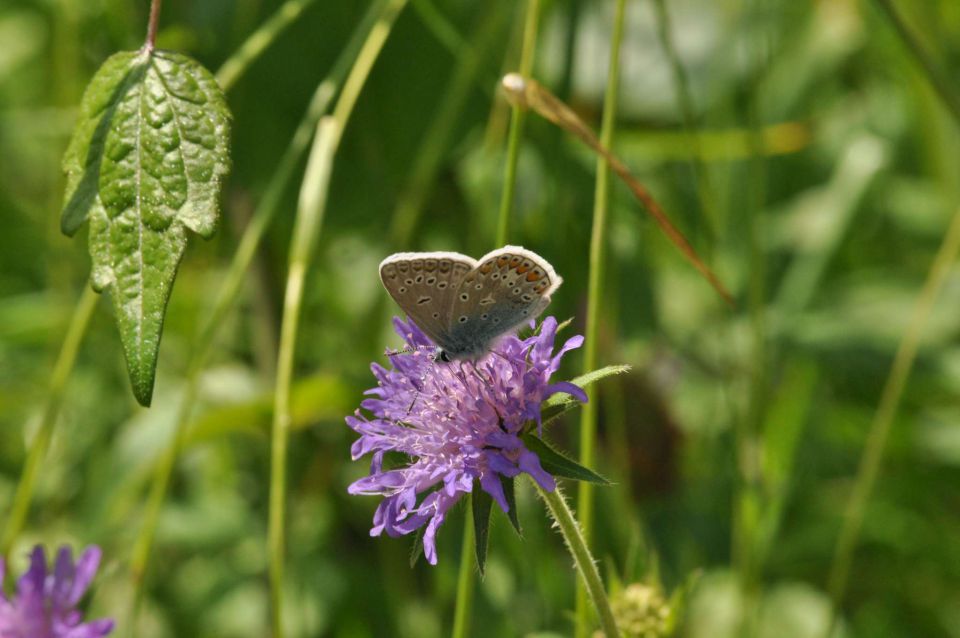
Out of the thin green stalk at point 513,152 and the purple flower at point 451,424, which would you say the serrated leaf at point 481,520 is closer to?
the purple flower at point 451,424

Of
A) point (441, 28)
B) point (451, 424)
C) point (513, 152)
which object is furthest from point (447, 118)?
point (451, 424)

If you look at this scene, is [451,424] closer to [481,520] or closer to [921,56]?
[481,520]

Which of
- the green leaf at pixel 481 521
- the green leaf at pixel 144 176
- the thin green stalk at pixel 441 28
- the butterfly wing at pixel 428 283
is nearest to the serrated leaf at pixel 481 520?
the green leaf at pixel 481 521

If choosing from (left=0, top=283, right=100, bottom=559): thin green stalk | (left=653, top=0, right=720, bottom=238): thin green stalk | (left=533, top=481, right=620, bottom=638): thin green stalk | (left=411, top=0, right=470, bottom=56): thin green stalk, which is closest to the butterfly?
(left=533, top=481, right=620, bottom=638): thin green stalk

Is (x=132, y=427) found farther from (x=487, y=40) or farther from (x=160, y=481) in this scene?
(x=487, y=40)

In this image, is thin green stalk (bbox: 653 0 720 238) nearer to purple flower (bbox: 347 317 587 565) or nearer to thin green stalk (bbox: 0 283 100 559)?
purple flower (bbox: 347 317 587 565)

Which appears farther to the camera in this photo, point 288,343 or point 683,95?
point 683,95
